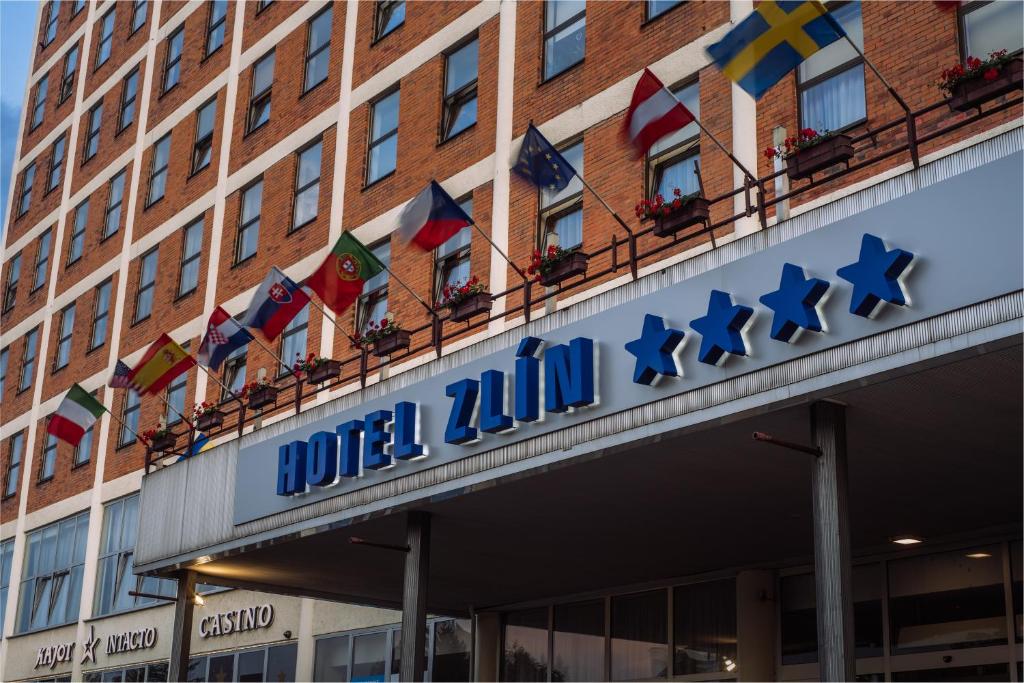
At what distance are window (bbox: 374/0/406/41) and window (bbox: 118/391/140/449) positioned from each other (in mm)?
10548

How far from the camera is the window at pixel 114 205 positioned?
33.8 metres

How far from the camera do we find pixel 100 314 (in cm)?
3328

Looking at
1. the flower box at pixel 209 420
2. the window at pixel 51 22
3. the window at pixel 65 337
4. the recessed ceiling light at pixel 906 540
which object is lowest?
the recessed ceiling light at pixel 906 540

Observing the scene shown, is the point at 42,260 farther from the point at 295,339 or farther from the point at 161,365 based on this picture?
the point at 161,365

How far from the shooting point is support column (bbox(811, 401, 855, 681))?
36.1 ft

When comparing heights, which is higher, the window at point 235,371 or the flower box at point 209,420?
the window at point 235,371

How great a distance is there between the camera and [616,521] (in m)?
15.7

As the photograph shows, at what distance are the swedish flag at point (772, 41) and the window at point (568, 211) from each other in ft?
20.6

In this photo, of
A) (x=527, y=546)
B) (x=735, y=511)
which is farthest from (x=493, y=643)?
(x=735, y=511)

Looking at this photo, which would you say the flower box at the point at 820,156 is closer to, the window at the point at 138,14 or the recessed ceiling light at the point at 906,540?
the recessed ceiling light at the point at 906,540

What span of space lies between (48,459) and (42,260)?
23.0 ft

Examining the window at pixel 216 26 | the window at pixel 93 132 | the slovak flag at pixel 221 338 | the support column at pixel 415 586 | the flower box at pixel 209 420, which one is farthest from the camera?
the window at pixel 93 132

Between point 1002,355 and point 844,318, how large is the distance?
1346 mm

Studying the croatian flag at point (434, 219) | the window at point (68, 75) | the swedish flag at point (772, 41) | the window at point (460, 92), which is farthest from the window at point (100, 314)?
the swedish flag at point (772, 41)
